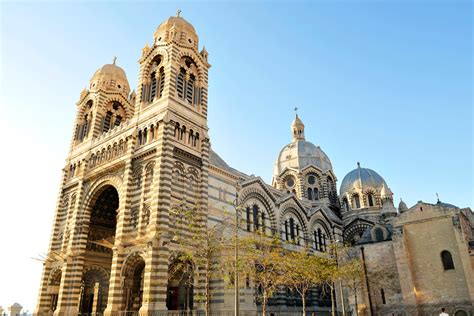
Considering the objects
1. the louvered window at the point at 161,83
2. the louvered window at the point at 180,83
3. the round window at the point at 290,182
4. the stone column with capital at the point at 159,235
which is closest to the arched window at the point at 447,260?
the stone column with capital at the point at 159,235

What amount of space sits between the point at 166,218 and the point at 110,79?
1925 centimetres

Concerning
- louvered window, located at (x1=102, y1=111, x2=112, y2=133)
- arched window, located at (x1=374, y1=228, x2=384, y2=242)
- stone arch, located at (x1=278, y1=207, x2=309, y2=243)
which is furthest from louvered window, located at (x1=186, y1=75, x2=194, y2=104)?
arched window, located at (x1=374, y1=228, x2=384, y2=242)

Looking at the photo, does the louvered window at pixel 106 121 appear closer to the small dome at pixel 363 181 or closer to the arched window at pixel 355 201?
the small dome at pixel 363 181

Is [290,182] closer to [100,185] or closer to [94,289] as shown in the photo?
[100,185]

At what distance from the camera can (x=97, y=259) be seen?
3022 centimetres

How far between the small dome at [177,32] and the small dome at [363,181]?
1318 inches

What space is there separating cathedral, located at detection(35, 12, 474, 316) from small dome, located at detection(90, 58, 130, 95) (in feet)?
0.39

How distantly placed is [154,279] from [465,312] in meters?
22.7

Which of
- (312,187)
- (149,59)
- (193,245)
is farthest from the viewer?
(312,187)

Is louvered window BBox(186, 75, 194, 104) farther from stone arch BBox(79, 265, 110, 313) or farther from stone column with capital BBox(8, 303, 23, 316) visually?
stone column with capital BBox(8, 303, 23, 316)

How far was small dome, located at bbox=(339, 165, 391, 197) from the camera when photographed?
5297cm

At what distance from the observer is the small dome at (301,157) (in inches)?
2130

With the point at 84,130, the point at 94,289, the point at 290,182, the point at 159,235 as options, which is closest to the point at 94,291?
the point at 94,289

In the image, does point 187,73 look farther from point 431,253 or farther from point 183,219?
point 431,253
